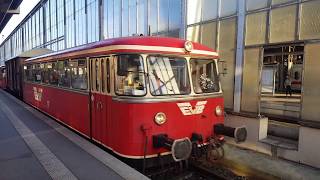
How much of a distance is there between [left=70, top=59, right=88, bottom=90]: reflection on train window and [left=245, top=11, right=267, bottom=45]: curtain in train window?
513cm

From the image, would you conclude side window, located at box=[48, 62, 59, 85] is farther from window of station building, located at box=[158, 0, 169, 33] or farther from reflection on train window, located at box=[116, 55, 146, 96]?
window of station building, located at box=[158, 0, 169, 33]

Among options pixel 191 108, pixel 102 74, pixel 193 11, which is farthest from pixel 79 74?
pixel 193 11

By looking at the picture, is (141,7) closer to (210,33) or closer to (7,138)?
(210,33)

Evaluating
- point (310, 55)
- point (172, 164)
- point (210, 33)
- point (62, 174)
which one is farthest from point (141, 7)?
point (62, 174)

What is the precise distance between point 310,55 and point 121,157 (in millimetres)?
5337

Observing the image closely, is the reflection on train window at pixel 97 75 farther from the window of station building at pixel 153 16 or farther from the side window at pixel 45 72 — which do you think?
the window of station building at pixel 153 16

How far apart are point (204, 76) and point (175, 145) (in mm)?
2125

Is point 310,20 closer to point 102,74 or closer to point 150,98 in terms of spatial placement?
point 150,98

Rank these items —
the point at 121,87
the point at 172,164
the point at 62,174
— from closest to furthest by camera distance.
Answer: the point at 62,174, the point at 121,87, the point at 172,164

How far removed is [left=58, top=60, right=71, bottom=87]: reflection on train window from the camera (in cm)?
910

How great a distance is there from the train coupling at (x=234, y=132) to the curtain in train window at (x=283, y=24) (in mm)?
3419

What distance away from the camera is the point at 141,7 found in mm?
17641

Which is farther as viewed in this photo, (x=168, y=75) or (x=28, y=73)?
(x=28, y=73)

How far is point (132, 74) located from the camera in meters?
6.21
